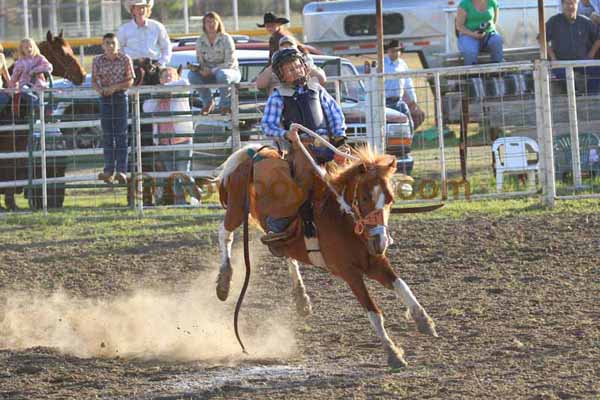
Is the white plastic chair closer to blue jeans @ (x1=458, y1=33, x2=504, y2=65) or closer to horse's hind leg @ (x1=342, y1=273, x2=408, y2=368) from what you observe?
blue jeans @ (x1=458, y1=33, x2=504, y2=65)

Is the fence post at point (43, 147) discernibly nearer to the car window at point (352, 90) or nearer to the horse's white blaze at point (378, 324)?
the car window at point (352, 90)

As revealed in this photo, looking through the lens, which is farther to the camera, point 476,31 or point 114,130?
point 476,31

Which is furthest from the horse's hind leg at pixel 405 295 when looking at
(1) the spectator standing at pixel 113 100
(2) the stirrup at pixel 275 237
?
(1) the spectator standing at pixel 113 100

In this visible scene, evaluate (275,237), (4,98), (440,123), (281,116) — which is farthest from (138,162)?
(275,237)

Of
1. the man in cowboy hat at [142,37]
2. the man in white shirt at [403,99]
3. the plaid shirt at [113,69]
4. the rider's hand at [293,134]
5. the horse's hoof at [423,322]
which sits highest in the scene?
Answer: the man in cowboy hat at [142,37]

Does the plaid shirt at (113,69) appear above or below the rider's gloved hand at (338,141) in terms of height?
above

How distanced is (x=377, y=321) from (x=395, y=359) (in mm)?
316

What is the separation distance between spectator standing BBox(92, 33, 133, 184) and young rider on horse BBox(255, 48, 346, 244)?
5.38 meters

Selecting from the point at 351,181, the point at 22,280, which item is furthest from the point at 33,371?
Result: the point at 22,280

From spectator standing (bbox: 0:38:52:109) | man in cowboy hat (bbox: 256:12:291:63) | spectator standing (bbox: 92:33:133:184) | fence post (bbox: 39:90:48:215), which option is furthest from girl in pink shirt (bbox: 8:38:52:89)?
man in cowboy hat (bbox: 256:12:291:63)

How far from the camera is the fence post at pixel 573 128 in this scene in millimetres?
12438

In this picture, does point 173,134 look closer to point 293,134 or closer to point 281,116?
point 281,116

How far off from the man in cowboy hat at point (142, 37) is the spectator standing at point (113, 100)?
50 centimetres

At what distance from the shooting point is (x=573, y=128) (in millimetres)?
12523
